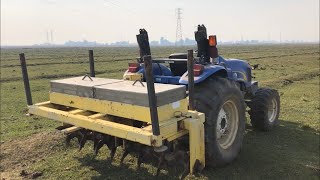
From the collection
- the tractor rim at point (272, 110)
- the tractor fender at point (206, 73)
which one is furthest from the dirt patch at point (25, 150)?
the tractor rim at point (272, 110)

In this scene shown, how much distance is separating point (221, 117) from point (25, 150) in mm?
3856

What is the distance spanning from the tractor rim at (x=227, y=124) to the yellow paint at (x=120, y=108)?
3.63ft

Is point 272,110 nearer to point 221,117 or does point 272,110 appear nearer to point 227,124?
point 227,124

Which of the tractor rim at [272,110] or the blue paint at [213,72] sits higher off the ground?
the blue paint at [213,72]

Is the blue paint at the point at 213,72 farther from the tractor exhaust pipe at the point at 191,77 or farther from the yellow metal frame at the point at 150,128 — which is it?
the yellow metal frame at the point at 150,128

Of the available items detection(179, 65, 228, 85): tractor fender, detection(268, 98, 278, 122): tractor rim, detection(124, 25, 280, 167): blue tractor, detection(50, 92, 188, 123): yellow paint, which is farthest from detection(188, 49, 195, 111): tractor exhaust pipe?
detection(268, 98, 278, 122): tractor rim

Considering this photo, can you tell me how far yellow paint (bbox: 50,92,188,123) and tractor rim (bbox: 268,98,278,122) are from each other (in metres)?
4.31

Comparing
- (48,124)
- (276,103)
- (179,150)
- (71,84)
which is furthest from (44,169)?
(276,103)

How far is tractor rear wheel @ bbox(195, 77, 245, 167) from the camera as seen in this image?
4.93 meters

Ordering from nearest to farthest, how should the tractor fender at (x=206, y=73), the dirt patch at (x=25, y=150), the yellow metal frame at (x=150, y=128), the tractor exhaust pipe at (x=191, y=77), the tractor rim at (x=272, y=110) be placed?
1. the yellow metal frame at (x=150, y=128)
2. the tractor exhaust pipe at (x=191, y=77)
3. the tractor fender at (x=206, y=73)
4. the dirt patch at (x=25, y=150)
5. the tractor rim at (x=272, y=110)

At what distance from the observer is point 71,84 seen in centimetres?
502

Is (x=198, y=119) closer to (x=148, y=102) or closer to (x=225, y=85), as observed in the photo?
(x=148, y=102)

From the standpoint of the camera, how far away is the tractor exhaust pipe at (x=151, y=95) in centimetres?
370

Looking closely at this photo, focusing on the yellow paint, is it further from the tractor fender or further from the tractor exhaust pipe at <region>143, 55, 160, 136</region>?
the tractor fender
